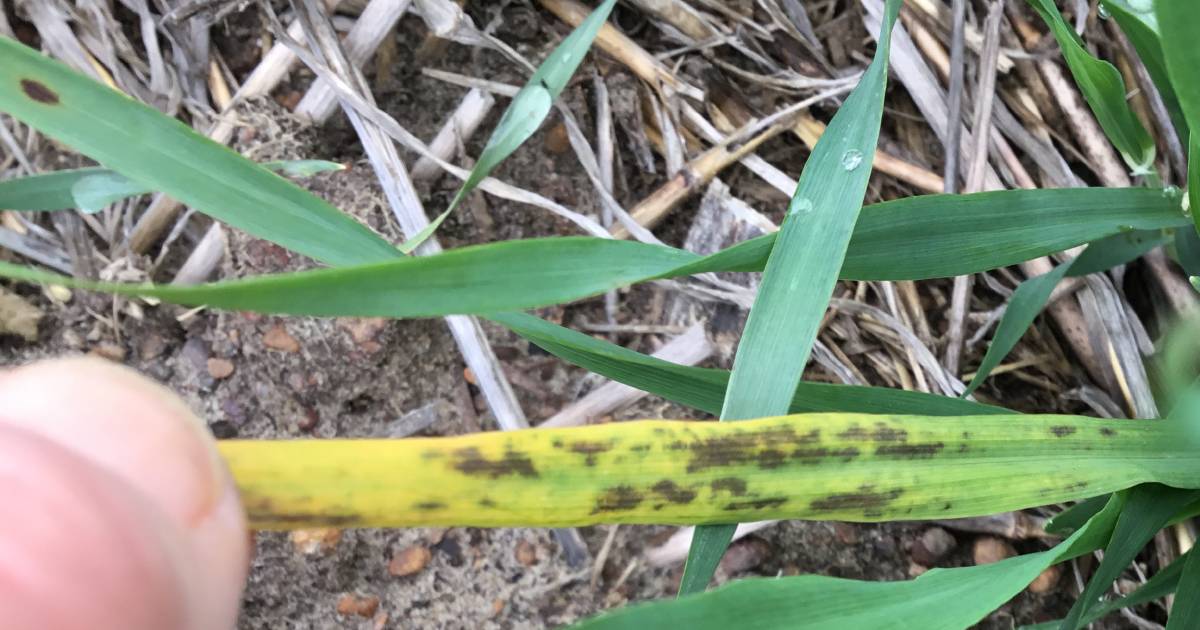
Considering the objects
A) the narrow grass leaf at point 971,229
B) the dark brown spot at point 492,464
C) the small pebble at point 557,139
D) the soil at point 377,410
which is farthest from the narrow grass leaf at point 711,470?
the small pebble at point 557,139

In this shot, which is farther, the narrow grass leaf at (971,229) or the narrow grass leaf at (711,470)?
the narrow grass leaf at (971,229)

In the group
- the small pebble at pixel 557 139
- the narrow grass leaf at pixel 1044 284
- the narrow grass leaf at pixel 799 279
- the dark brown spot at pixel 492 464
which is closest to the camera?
the dark brown spot at pixel 492 464

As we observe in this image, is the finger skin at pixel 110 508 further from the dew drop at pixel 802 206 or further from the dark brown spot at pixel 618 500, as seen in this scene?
the dew drop at pixel 802 206

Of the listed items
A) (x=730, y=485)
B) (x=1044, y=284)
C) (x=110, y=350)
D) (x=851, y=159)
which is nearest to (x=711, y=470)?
(x=730, y=485)

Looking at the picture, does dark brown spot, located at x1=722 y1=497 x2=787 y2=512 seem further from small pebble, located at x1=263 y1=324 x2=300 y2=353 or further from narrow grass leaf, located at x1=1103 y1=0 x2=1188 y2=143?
small pebble, located at x1=263 y1=324 x2=300 y2=353

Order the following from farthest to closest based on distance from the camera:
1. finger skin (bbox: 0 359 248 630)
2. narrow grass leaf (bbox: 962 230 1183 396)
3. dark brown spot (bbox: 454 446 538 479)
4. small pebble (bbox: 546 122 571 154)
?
small pebble (bbox: 546 122 571 154), narrow grass leaf (bbox: 962 230 1183 396), dark brown spot (bbox: 454 446 538 479), finger skin (bbox: 0 359 248 630)

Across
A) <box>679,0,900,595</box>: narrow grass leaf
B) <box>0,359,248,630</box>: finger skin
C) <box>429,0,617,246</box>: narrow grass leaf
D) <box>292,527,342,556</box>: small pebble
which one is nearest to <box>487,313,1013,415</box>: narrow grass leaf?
<box>679,0,900,595</box>: narrow grass leaf

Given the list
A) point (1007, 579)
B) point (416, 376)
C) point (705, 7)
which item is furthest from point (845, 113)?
point (416, 376)
